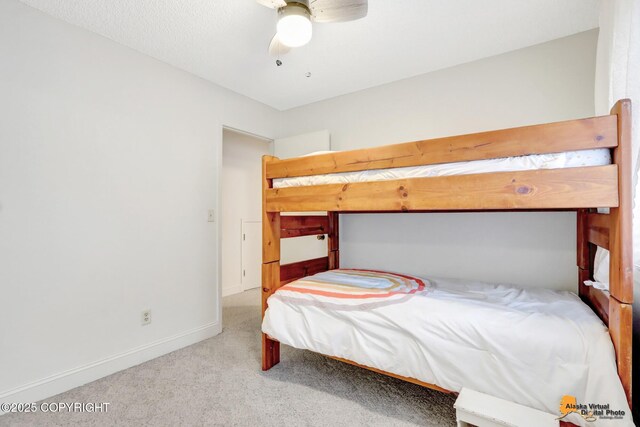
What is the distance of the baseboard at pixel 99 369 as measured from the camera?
1.60 metres

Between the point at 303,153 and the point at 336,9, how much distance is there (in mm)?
1726

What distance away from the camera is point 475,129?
7.50 ft

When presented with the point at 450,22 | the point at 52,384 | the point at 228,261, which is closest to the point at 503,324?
the point at 450,22

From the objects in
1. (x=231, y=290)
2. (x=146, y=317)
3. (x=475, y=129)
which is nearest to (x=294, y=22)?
(x=475, y=129)

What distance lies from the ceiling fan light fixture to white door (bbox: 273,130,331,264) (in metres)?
1.45

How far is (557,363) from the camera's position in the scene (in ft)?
3.64

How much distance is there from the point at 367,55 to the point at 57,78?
2.07 metres

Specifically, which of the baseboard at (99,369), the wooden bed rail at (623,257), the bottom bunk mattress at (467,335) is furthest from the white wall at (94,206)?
the wooden bed rail at (623,257)

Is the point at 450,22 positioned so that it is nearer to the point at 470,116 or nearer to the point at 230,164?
the point at 470,116

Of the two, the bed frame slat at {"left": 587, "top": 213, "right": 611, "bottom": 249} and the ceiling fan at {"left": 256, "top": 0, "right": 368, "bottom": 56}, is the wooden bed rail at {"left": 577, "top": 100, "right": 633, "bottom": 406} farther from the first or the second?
the ceiling fan at {"left": 256, "top": 0, "right": 368, "bottom": 56}

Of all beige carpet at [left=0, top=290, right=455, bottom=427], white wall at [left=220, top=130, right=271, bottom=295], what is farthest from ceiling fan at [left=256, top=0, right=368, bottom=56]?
white wall at [left=220, top=130, right=271, bottom=295]

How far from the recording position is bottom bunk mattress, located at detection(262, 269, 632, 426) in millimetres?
1086

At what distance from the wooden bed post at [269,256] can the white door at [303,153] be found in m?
1.05

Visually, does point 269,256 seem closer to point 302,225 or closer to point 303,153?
point 302,225
